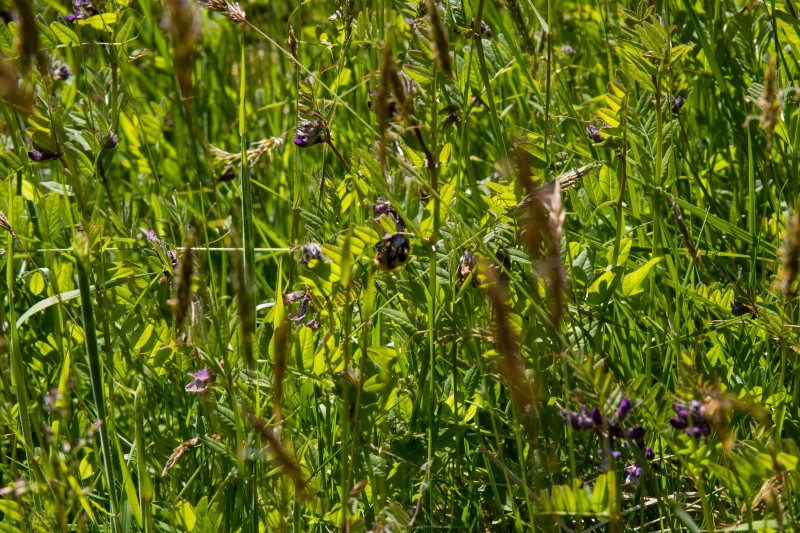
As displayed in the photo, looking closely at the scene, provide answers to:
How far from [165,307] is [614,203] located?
122 cm

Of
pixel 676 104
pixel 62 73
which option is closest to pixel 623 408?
pixel 676 104

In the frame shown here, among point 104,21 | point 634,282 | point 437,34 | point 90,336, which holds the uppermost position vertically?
point 437,34

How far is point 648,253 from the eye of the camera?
208cm

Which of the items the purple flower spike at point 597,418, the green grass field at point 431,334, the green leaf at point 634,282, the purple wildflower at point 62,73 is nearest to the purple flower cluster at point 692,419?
the green grass field at point 431,334

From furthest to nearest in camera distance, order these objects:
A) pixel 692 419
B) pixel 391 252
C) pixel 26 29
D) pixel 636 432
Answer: pixel 391 252, pixel 636 432, pixel 692 419, pixel 26 29

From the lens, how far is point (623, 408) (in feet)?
4.27

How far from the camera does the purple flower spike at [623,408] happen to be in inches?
50.9

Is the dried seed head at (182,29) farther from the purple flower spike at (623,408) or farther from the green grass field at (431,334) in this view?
the purple flower spike at (623,408)

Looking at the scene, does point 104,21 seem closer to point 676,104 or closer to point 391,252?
point 391,252

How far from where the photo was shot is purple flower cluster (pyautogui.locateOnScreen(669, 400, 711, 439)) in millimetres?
1261

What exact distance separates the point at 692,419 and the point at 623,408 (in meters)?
0.10

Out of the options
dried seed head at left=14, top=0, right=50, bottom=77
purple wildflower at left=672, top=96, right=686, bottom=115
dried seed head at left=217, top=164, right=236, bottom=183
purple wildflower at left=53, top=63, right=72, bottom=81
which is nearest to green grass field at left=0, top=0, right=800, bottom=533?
dried seed head at left=14, top=0, right=50, bottom=77

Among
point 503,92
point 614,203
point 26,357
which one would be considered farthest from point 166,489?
point 503,92

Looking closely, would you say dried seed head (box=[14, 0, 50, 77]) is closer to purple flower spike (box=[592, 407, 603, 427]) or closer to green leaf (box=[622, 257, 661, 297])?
purple flower spike (box=[592, 407, 603, 427])
